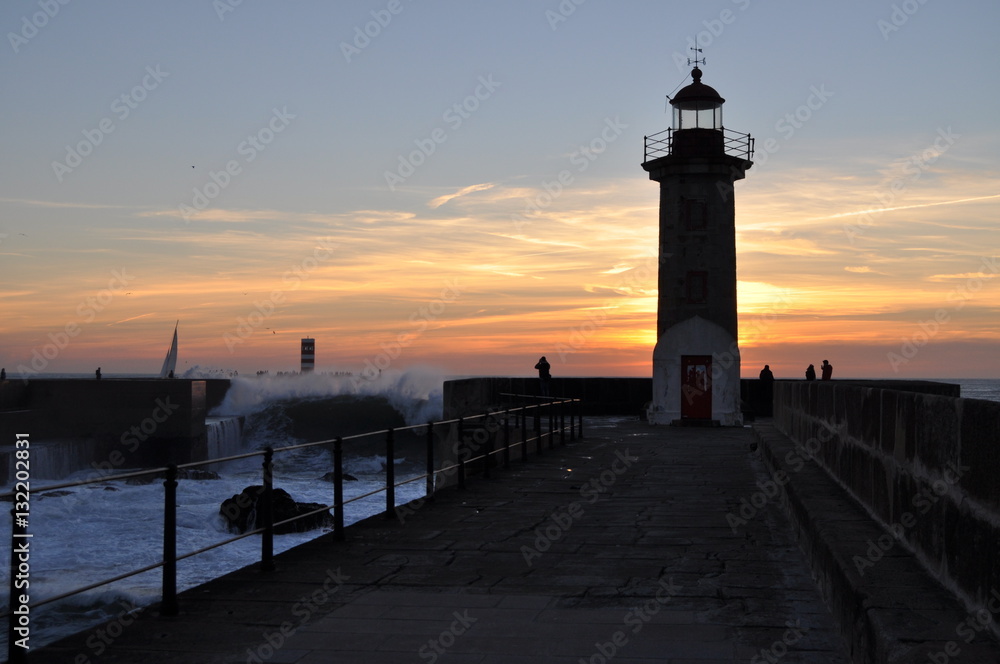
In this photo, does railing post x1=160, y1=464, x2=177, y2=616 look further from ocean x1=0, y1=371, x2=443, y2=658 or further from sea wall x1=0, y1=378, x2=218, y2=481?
sea wall x1=0, y1=378, x2=218, y2=481

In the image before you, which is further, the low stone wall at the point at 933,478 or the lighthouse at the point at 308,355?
the lighthouse at the point at 308,355

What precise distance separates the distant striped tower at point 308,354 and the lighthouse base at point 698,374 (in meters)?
67.0

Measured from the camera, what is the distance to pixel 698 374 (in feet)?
96.5

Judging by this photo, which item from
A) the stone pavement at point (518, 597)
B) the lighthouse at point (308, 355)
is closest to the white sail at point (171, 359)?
the lighthouse at point (308, 355)

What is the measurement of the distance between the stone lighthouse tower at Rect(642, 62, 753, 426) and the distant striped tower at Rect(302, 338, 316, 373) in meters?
67.3

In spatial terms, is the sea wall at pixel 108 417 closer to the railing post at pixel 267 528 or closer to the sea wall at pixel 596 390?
the sea wall at pixel 596 390

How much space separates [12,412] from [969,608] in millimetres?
35024

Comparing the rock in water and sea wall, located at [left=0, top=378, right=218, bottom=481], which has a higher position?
sea wall, located at [left=0, top=378, right=218, bottom=481]

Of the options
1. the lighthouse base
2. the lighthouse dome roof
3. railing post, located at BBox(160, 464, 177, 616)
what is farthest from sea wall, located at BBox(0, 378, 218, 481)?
railing post, located at BBox(160, 464, 177, 616)

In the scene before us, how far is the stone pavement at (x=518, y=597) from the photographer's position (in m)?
5.29

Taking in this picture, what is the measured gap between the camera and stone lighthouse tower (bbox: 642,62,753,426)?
2908 centimetres

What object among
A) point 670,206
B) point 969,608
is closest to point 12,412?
point 670,206

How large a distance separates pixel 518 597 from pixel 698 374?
2350cm

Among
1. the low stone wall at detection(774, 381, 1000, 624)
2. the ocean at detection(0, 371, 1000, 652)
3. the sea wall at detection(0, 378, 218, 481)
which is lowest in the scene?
the ocean at detection(0, 371, 1000, 652)
